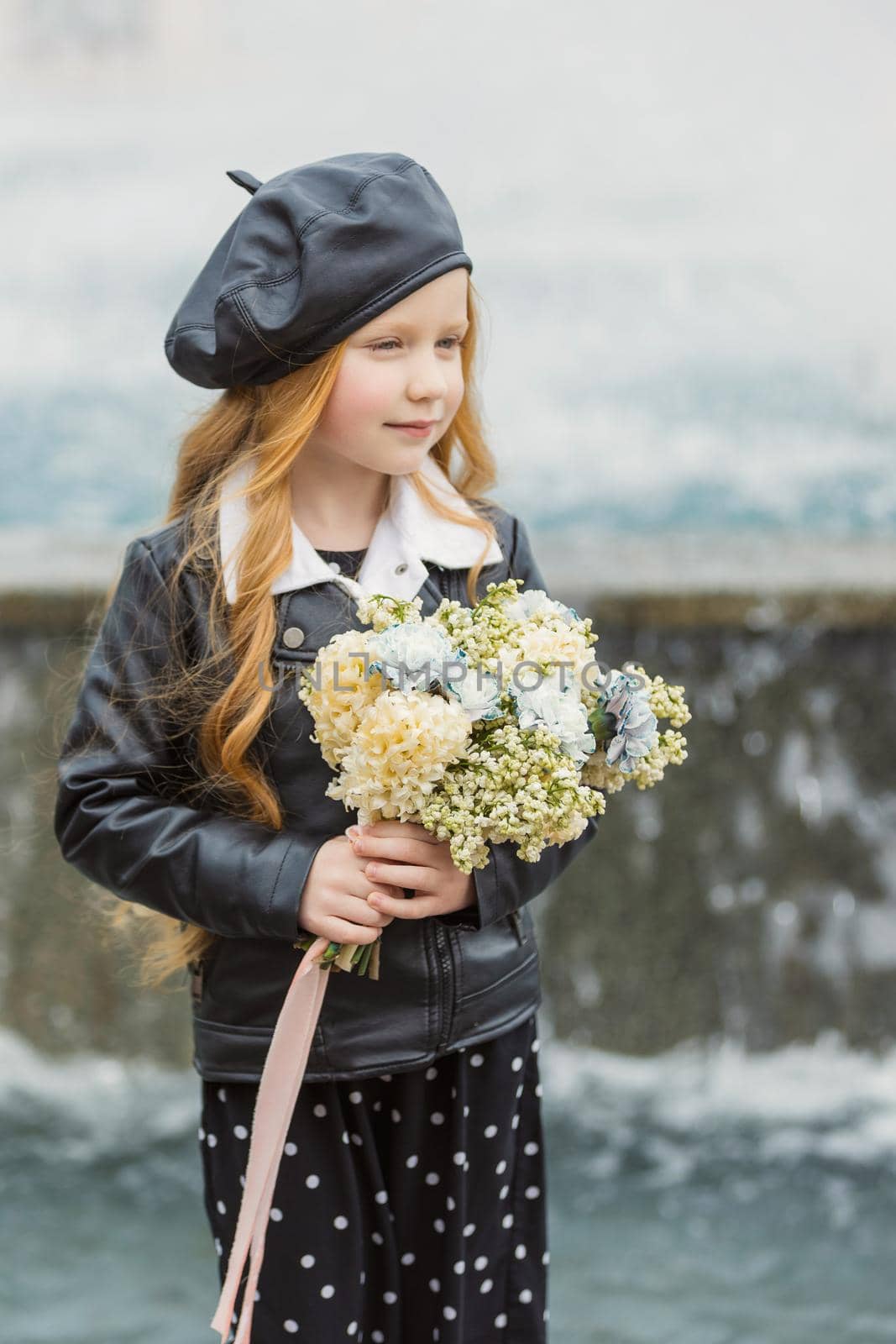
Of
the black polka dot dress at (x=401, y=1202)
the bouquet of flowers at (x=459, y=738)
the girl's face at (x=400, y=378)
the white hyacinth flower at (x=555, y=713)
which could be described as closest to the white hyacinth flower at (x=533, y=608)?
the bouquet of flowers at (x=459, y=738)

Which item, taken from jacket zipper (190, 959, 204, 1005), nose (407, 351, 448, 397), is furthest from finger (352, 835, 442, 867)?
nose (407, 351, 448, 397)

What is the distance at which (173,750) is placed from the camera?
1.85 meters

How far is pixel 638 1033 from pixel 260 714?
2.14 metres

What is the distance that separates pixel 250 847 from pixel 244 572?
12.4 inches

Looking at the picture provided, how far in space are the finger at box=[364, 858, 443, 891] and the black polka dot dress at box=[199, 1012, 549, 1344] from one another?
1.07ft

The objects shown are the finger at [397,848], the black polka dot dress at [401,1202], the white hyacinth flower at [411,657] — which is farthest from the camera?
the black polka dot dress at [401,1202]

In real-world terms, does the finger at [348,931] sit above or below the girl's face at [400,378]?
below

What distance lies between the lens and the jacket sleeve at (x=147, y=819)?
5.60 feet

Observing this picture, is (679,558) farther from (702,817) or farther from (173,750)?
(173,750)

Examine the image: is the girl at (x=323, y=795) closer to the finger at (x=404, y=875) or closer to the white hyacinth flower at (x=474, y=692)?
the finger at (x=404, y=875)

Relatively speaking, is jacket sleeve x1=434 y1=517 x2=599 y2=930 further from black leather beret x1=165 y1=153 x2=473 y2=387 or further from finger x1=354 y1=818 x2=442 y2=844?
black leather beret x1=165 y1=153 x2=473 y2=387

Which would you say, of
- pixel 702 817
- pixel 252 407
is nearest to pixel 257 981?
pixel 252 407

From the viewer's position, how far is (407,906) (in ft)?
5.44

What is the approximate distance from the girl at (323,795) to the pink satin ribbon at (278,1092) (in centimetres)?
5
